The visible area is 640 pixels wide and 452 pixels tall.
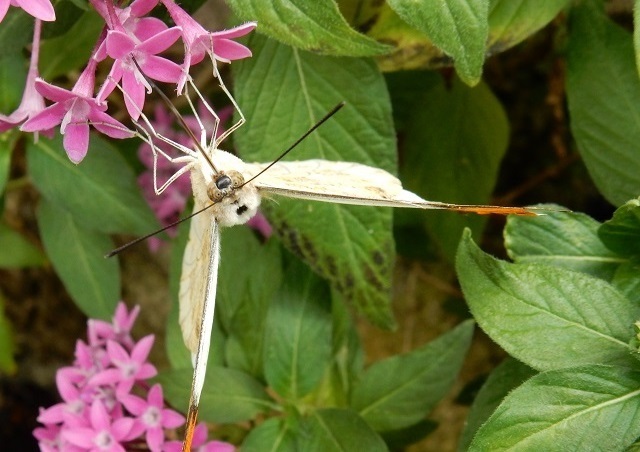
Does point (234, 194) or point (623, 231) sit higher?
point (234, 194)

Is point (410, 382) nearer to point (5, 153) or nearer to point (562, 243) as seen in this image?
point (562, 243)

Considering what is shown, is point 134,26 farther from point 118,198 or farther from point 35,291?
point 35,291

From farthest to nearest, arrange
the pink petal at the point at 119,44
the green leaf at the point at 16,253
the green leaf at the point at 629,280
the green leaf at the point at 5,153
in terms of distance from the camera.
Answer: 1. the green leaf at the point at 16,253
2. the green leaf at the point at 5,153
3. the green leaf at the point at 629,280
4. the pink petal at the point at 119,44

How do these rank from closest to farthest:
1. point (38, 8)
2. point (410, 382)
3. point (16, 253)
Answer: point (38, 8) → point (410, 382) → point (16, 253)

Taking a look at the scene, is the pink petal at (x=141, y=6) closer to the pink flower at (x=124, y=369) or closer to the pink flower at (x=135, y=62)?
the pink flower at (x=135, y=62)

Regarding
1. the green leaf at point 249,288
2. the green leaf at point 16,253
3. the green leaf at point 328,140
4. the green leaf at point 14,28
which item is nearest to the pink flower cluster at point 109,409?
the green leaf at point 249,288

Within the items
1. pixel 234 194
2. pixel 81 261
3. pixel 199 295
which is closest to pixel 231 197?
pixel 234 194
